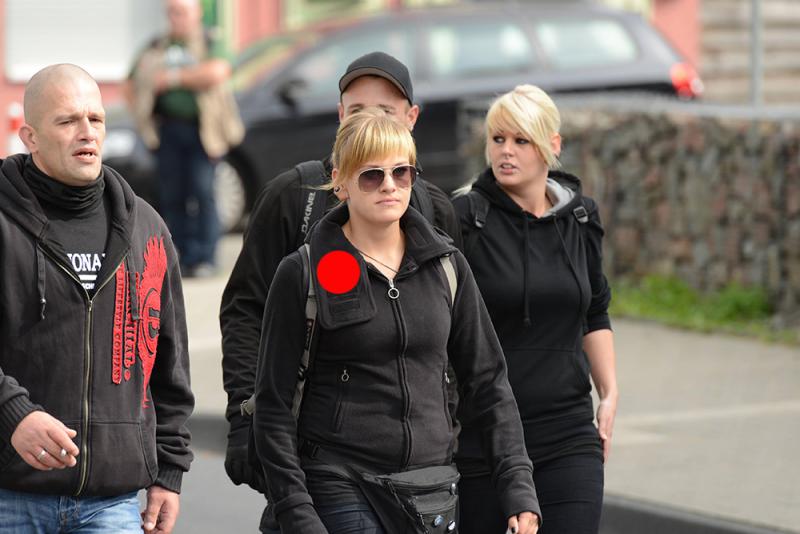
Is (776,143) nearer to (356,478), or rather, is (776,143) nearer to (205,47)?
(205,47)

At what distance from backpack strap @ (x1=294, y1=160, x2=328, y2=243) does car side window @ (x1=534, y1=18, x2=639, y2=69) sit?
11495mm

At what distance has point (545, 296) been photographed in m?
Result: 5.09

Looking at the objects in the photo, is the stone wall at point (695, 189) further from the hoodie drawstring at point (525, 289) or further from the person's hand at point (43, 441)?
the person's hand at point (43, 441)

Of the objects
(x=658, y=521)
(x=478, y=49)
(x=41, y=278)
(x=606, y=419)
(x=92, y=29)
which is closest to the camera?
(x=41, y=278)

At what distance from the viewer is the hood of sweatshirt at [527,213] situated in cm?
512

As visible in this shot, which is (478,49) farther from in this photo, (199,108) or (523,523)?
(523,523)

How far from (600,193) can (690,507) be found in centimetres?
626

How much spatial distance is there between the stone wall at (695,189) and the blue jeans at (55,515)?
778cm

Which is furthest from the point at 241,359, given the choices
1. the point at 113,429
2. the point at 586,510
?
the point at 586,510

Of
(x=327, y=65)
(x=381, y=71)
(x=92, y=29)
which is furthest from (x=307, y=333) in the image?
(x=92, y=29)

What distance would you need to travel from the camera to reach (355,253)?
4.10 metres

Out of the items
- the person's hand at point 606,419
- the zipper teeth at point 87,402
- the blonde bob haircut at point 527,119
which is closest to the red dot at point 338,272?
the zipper teeth at point 87,402

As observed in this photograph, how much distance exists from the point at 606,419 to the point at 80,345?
1841 mm

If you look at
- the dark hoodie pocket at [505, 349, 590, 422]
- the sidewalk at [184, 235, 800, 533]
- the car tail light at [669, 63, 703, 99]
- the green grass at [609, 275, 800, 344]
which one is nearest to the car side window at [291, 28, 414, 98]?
the car tail light at [669, 63, 703, 99]
